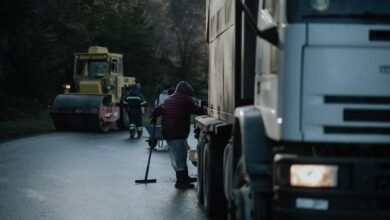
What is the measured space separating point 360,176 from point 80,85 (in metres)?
24.5

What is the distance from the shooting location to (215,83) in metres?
10.0

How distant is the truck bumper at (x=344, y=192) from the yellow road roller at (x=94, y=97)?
21082 mm

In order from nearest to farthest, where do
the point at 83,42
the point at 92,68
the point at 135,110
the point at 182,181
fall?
the point at 182,181
the point at 135,110
the point at 92,68
the point at 83,42

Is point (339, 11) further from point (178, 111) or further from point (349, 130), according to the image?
point (178, 111)

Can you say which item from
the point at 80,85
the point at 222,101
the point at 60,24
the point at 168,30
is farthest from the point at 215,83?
the point at 168,30

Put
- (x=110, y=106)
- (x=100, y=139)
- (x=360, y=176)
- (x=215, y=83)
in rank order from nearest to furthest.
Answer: (x=360, y=176), (x=215, y=83), (x=100, y=139), (x=110, y=106)

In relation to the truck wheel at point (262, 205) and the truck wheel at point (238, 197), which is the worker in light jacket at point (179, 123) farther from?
the truck wheel at point (262, 205)

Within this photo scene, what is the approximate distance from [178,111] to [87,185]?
6.75 ft

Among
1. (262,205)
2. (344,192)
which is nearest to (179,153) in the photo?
(262,205)

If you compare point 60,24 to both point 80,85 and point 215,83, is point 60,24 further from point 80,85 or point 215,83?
point 215,83

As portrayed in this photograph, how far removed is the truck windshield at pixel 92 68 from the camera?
28750 mm

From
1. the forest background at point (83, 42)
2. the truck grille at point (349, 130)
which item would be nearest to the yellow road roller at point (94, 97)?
the forest background at point (83, 42)

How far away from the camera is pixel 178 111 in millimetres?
12117

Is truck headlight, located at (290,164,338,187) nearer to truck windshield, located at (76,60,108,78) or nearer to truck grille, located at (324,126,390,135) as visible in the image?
truck grille, located at (324,126,390,135)
